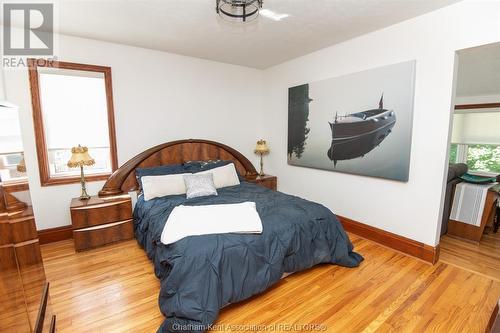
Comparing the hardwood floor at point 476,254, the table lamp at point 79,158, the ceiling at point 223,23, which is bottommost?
the hardwood floor at point 476,254

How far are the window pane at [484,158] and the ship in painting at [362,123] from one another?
3.36 m

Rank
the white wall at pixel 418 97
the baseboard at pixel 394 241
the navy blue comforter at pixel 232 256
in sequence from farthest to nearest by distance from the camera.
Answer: the baseboard at pixel 394 241 < the white wall at pixel 418 97 < the navy blue comforter at pixel 232 256

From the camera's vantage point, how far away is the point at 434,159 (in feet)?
7.79

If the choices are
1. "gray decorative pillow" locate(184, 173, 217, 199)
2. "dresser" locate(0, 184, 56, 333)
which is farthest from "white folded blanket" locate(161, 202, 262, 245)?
"dresser" locate(0, 184, 56, 333)

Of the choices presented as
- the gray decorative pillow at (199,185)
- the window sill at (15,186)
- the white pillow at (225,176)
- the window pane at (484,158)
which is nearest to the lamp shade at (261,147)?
the white pillow at (225,176)

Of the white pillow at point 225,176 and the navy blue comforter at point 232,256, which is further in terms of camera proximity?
the white pillow at point 225,176

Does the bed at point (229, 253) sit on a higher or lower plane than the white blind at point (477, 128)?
lower

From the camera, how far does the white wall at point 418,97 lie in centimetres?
213

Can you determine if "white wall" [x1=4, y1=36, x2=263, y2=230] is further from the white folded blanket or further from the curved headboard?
the white folded blanket

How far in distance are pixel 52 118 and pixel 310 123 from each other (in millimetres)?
3293

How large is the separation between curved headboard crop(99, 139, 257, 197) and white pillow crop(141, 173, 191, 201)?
16.6 inches

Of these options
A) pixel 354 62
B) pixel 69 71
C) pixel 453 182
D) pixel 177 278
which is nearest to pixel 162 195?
pixel 177 278

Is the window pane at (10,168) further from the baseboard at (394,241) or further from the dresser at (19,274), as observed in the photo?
the baseboard at (394,241)

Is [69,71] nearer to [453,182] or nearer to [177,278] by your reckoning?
[177,278]
